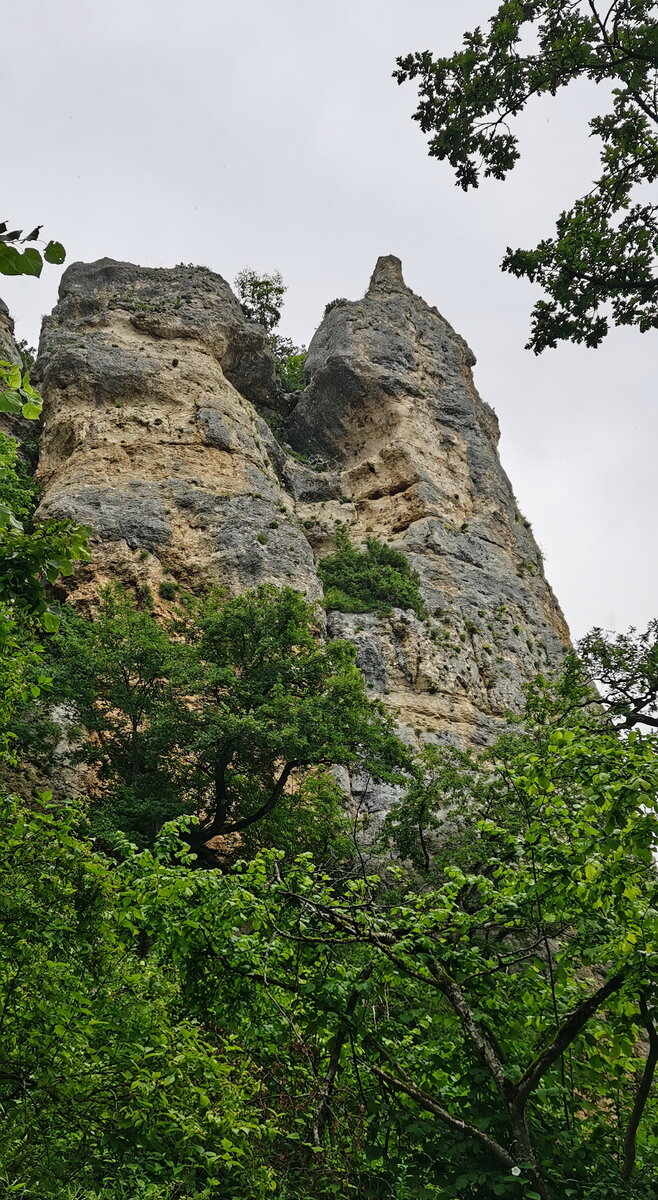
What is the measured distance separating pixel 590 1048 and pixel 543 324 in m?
7.92

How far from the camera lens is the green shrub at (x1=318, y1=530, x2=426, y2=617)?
2734 cm

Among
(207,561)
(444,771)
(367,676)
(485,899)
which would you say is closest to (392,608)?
(367,676)

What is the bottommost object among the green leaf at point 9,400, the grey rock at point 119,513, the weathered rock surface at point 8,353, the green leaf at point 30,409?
the green leaf at point 9,400

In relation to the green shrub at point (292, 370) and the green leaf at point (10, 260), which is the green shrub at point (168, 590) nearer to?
the green shrub at point (292, 370)

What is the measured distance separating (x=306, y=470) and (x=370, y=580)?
8.25 metres

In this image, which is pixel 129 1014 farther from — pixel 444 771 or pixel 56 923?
pixel 444 771

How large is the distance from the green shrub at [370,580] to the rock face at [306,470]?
0.49 m

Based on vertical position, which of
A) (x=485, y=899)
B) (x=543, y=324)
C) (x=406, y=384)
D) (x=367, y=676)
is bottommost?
(x=485, y=899)

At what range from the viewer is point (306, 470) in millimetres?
34844

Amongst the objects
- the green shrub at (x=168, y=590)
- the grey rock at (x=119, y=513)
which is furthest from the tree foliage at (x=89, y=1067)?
the grey rock at (x=119, y=513)

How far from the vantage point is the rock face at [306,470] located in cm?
2509

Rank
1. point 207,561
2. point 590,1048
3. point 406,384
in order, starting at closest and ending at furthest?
point 590,1048, point 207,561, point 406,384

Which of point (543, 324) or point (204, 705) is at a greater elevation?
point (543, 324)

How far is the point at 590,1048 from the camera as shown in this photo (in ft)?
17.1
